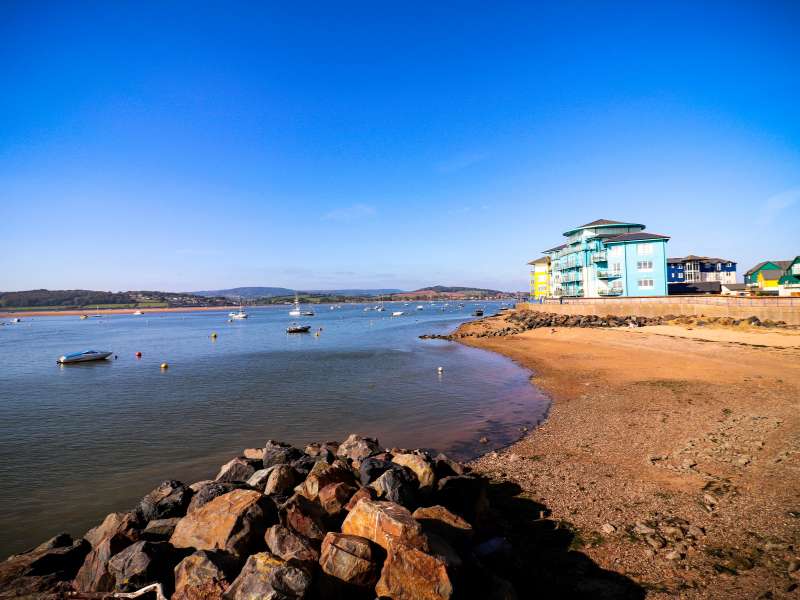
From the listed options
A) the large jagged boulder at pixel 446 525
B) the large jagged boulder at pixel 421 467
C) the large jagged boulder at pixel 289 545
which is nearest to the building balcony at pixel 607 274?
the large jagged boulder at pixel 421 467

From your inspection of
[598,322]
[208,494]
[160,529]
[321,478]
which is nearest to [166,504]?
[160,529]

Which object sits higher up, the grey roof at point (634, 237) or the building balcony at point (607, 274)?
the grey roof at point (634, 237)

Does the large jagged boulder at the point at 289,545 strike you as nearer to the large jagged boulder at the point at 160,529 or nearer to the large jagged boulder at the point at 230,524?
the large jagged boulder at the point at 230,524

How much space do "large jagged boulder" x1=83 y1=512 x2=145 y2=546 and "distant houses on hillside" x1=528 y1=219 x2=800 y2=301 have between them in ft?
221

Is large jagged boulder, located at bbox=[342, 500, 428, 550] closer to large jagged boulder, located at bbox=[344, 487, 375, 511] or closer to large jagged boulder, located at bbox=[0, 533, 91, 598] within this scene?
large jagged boulder, located at bbox=[344, 487, 375, 511]

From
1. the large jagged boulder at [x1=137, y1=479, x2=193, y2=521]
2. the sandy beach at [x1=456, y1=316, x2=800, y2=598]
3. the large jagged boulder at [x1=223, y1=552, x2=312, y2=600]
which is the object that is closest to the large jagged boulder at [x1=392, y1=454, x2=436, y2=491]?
the sandy beach at [x1=456, y1=316, x2=800, y2=598]

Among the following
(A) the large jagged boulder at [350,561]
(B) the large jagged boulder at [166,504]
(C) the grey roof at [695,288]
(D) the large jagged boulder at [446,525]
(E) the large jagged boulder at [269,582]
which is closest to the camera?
(E) the large jagged boulder at [269,582]

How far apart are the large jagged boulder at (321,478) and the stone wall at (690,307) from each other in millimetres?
44694

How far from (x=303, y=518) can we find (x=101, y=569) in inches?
120

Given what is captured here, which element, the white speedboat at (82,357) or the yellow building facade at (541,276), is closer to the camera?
the white speedboat at (82,357)

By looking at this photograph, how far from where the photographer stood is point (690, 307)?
4700 cm

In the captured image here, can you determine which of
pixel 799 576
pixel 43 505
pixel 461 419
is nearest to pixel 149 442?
pixel 43 505

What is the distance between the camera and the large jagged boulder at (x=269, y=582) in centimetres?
500

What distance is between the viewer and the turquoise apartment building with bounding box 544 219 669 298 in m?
62.3
